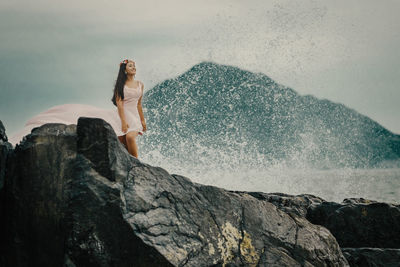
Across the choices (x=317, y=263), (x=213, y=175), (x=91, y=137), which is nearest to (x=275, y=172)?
(x=213, y=175)

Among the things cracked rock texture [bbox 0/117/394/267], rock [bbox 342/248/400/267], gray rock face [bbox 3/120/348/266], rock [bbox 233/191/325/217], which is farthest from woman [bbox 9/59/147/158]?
rock [bbox 342/248/400/267]

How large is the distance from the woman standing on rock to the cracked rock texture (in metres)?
3.58

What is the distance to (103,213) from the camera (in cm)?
351

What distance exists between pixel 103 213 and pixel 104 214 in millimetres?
12

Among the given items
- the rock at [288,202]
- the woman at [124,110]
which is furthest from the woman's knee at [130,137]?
the rock at [288,202]

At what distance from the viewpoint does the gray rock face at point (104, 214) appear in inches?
137

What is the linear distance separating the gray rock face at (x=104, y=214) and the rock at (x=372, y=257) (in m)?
1.12

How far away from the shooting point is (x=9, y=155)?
12.3 ft

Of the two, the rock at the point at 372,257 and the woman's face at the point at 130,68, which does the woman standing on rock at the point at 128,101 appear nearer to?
the woman's face at the point at 130,68

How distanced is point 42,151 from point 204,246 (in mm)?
1610

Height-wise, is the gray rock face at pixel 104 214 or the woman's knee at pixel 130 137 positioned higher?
the woman's knee at pixel 130 137

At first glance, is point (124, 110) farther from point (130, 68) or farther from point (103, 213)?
point (103, 213)

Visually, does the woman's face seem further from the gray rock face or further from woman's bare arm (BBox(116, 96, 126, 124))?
the gray rock face

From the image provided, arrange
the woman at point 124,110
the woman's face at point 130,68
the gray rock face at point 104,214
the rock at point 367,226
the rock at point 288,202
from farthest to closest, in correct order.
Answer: the woman's face at point 130,68, the woman at point 124,110, the rock at point 288,202, the rock at point 367,226, the gray rock face at point 104,214
